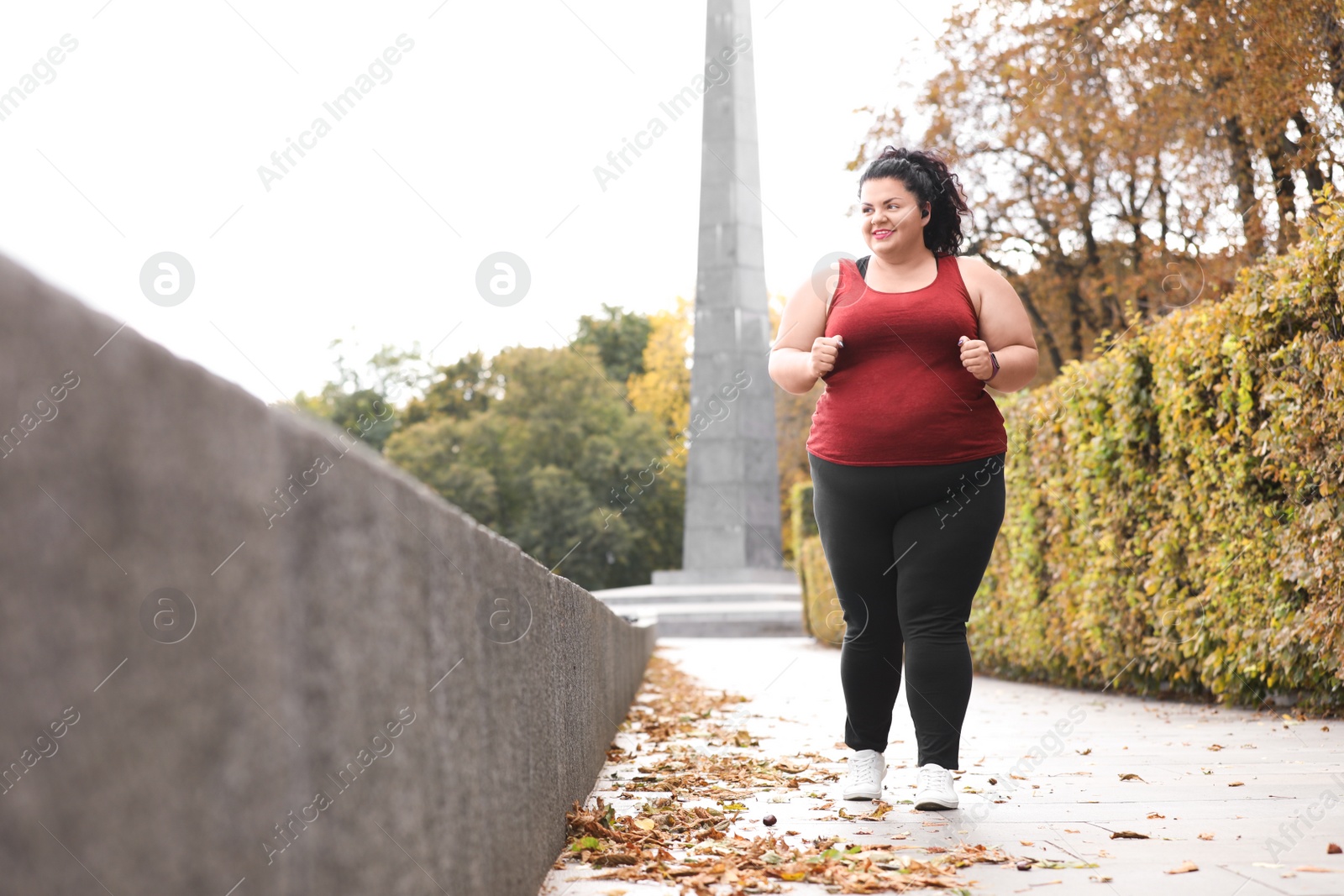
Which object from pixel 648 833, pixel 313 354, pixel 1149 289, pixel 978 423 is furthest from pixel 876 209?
pixel 313 354

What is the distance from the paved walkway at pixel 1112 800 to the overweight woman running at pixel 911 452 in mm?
354

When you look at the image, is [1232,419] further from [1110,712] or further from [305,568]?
[305,568]

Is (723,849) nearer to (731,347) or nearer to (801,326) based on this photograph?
(801,326)

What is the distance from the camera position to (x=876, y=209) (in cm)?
401

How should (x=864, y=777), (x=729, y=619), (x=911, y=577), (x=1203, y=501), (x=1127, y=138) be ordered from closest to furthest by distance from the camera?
(x=911, y=577) < (x=864, y=777) < (x=1203, y=501) < (x=1127, y=138) < (x=729, y=619)

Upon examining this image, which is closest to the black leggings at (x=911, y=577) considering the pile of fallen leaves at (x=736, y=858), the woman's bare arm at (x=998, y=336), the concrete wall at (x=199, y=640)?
the woman's bare arm at (x=998, y=336)

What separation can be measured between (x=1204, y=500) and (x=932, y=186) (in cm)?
365

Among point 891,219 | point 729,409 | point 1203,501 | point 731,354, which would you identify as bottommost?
point 1203,501

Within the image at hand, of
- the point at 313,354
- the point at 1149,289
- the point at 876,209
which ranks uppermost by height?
the point at 313,354

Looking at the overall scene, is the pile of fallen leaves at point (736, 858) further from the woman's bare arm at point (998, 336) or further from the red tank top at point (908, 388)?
the woman's bare arm at point (998, 336)

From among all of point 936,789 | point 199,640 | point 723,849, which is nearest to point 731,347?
point 936,789

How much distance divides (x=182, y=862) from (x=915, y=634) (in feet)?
9.73

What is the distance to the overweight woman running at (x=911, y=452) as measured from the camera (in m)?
3.72

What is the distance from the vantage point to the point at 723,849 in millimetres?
3076
